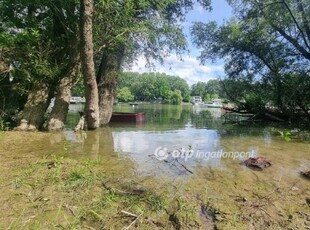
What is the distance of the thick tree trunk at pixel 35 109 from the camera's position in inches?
387

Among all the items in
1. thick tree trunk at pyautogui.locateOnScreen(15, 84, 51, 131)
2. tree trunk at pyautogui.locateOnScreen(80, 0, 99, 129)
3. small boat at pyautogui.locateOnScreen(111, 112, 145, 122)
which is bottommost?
small boat at pyautogui.locateOnScreen(111, 112, 145, 122)

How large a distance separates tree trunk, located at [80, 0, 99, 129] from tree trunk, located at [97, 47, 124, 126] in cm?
363

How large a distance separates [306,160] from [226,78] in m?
16.7

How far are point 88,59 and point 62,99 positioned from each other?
2.50 metres

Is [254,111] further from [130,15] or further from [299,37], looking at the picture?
[130,15]

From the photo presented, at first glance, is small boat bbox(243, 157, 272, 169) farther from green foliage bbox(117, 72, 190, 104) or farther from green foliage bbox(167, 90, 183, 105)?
green foliage bbox(167, 90, 183, 105)

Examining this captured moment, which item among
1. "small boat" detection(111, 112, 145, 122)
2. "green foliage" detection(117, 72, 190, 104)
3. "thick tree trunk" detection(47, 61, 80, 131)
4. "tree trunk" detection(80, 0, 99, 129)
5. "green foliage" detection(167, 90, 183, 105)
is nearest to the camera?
"tree trunk" detection(80, 0, 99, 129)

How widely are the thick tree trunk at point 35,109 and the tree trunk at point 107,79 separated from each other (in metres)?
3.43

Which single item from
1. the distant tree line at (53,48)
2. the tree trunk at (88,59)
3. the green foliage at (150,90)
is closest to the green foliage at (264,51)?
the distant tree line at (53,48)

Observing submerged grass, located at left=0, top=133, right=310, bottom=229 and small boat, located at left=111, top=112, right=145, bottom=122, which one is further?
small boat, located at left=111, top=112, right=145, bottom=122

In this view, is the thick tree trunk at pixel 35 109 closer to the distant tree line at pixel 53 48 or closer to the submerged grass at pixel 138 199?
the distant tree line at pixel 53 48

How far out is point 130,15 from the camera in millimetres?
10195

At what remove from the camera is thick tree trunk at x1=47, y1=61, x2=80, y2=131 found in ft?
34.5

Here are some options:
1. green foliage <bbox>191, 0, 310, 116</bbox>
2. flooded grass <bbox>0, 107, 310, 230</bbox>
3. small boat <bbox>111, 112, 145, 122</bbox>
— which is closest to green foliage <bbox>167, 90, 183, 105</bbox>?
green foliage <bbox>191, 0, 310, 116</bbox>
